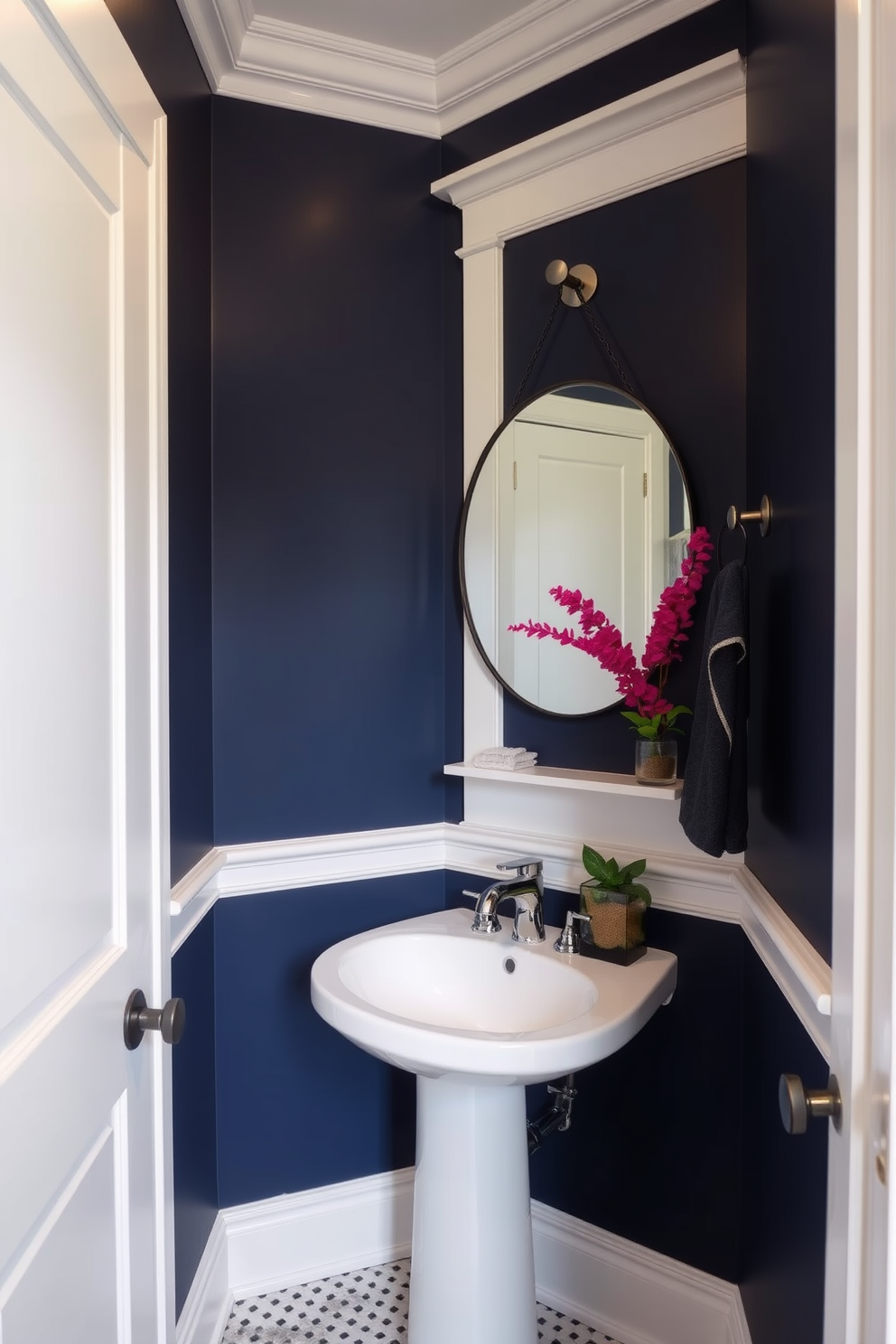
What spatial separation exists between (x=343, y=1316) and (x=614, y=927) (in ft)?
3.32

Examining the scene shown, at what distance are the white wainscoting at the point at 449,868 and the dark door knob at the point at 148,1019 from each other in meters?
0.34

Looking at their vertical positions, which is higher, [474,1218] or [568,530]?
[568,530]

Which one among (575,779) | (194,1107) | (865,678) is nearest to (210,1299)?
(194,1107)

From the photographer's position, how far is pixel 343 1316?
1843 millimetres

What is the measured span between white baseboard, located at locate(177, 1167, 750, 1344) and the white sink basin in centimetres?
56

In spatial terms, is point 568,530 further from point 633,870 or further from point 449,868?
point 449,868

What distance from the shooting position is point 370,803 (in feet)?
6.74

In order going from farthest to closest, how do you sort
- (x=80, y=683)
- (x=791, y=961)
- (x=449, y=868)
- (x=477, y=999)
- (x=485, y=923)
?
1. (x=449, y=868)
2. (x=477, y=999)
3. (x=485, y=923)
4. (x=791, y=961)
5. (x=80, y=683)

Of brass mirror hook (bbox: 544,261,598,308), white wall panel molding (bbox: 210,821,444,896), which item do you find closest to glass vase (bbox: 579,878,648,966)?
white wall panel molding (bbox: 210,821,444,896)

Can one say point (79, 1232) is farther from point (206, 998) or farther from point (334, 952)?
point (206, 998)

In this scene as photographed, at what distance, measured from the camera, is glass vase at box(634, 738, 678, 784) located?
168cm

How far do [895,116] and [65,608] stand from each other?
841mm

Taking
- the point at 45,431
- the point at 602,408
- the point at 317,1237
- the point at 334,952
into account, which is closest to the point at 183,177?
the point at 602,408

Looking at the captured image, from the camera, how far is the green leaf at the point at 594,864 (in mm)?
1723
